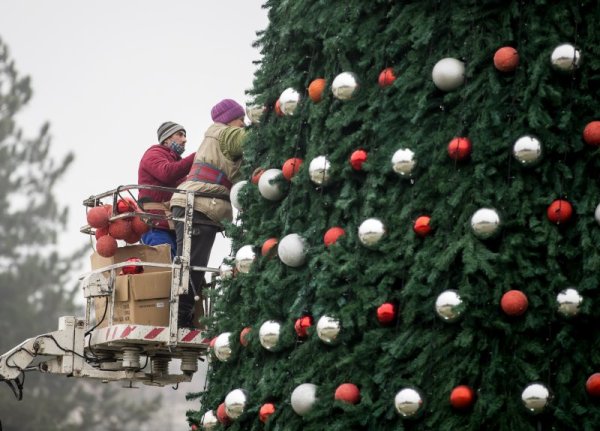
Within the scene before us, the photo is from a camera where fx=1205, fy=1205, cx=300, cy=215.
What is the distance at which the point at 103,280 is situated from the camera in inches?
444

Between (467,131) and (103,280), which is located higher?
(103,280)

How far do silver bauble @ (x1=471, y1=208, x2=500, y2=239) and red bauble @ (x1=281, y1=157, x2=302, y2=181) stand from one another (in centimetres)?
170

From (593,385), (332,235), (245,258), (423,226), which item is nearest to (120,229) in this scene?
(245,258)

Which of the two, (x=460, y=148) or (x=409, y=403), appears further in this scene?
(x=460, y=148)

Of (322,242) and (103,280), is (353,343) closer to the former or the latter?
(322,242)

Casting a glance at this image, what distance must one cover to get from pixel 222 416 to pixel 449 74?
2.86m

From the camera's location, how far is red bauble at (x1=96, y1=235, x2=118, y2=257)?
36.7ft

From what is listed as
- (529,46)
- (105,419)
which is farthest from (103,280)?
(105,419)

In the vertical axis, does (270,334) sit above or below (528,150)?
below

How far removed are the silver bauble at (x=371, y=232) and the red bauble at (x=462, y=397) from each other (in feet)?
3.76

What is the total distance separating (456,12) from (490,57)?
1.32 ft

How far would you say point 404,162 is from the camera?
7.73 meters

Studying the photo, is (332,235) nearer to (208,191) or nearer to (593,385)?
(593,385)

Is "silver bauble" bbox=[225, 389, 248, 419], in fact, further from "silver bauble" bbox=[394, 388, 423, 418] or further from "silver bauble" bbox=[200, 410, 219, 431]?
"silver bauble" bbox=[394, 388, 423, 418]
